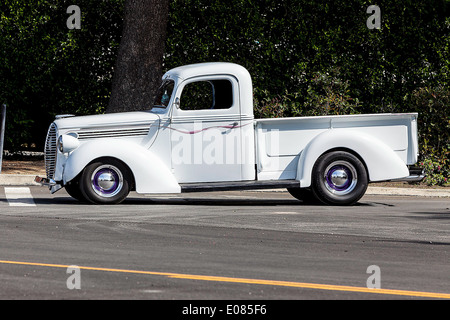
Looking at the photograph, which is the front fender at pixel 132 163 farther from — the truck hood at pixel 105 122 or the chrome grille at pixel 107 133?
the truck hood at pixel 105 122

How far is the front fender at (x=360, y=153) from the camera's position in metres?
15.1

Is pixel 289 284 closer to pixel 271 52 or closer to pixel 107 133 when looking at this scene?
pixel 107 133

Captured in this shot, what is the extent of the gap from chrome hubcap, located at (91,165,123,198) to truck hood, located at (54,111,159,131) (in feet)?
2.44

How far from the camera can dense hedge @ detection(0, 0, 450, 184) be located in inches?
853

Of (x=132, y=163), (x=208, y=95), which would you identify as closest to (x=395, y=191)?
(x=208, y=95)

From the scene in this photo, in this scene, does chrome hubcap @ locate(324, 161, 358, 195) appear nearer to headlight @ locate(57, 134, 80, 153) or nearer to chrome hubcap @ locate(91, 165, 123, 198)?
chrome hubcap @ locate(91, 165, 123, 198)

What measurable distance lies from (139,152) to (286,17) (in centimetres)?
860

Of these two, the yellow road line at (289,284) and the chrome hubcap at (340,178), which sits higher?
the chrome hubcap at (340,178)

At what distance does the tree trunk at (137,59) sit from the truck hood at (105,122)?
5.32 meters

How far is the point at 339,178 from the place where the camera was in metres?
15.4

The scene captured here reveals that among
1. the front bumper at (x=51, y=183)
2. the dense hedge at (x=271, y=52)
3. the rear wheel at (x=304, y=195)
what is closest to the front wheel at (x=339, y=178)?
the rear wheel at (x=304, y=195)

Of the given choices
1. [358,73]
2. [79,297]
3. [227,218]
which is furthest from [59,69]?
[79,297]

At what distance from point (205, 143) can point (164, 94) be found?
1396 millimetres
